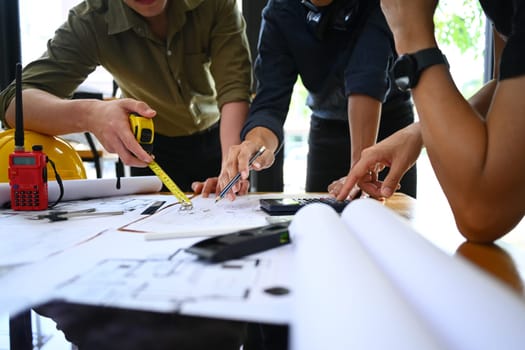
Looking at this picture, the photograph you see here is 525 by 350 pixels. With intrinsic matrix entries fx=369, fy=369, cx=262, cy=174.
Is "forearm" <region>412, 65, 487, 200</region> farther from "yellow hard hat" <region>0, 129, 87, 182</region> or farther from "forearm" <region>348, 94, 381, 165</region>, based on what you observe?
"yellow hard hat" <region>0, 129, 87, 182</region>

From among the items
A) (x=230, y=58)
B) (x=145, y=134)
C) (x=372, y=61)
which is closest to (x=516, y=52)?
(x=372, y=61)

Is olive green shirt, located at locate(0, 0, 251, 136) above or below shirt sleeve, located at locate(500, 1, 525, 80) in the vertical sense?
above

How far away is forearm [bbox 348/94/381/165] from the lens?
822mm

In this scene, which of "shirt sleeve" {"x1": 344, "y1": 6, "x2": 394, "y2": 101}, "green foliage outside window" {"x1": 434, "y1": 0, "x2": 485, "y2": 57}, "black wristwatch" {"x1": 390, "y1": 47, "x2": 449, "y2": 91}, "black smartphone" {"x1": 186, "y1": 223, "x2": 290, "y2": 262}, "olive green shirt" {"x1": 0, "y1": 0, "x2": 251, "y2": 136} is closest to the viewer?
"black smartphone" {"x1": 186, "y1": 223, "x2": 290, "y2": 262}

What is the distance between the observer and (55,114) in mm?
771

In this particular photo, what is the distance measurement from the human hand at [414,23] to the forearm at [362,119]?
33 centimetres

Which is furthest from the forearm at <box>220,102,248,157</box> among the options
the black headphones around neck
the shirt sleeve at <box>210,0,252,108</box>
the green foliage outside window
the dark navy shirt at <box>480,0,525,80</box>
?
the green foliage outside window

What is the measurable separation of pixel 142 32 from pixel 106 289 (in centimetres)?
83

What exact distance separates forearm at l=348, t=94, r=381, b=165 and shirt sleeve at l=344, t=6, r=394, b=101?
0.02 m

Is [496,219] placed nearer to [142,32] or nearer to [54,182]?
[54,182]

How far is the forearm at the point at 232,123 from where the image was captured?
94 cm

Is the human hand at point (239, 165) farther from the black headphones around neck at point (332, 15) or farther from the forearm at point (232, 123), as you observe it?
the black headphones around neck at point (332, 15)

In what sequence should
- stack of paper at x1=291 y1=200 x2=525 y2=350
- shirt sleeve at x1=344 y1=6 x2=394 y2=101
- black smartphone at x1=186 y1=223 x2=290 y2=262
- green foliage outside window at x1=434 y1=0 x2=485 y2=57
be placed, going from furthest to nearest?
1. green foliage outside window at x1=434 y1=0 x2=485 y2=57
2. shirt sleeve at x1=344 y1=6 x2=394 y2=101
3. black smartphone at x1=186 y1=223 x2=290 y2=262
4. stack of paper at x1=291 y1=200 x2=525 y2=350

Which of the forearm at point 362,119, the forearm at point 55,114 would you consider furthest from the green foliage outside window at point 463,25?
the forearm at point 55,114
